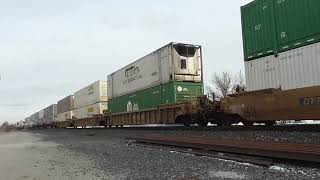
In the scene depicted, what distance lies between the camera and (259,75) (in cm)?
1286

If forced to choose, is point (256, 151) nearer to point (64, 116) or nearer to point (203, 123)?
point (203, 123)

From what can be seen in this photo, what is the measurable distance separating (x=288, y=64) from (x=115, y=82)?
2085 cm

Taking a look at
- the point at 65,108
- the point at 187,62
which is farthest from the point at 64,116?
the point at 187,62

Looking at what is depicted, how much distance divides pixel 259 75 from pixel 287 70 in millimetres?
1336

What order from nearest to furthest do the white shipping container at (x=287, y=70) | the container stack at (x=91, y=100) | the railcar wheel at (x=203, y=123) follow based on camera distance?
the white shipping container at (x=287, y=70), the railcar wheel at (x=203, y=123), the container stack at (x=91, y=100)

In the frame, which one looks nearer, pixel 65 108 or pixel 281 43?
pixel 281 43

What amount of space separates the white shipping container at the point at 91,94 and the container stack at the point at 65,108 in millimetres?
2520

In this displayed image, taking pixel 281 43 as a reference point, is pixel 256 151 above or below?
below

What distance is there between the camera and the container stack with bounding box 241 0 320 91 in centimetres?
1094

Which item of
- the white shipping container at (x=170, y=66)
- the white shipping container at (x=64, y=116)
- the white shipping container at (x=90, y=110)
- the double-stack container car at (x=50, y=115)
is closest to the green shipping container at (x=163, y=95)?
the white shipping container at (x=170, y=66)

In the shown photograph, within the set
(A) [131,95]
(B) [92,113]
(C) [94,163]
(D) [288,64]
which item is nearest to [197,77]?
(A) [131,95]

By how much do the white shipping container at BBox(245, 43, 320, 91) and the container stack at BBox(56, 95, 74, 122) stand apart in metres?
38.5

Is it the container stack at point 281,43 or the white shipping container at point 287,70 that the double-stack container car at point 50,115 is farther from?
the white shipping container at point 287,70

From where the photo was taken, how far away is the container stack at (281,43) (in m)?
10.9
